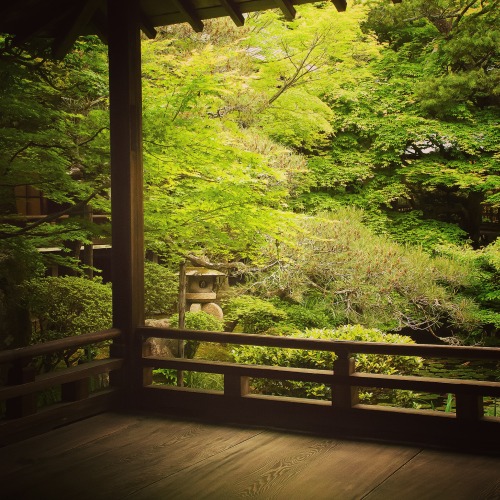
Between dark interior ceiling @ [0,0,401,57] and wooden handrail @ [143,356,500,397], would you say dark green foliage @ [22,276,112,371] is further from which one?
dark interior ceiling @ [0,0,401,57]

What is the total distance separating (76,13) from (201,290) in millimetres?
7663

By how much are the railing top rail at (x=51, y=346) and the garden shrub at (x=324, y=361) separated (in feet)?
9.73

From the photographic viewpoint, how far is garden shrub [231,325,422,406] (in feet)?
22.8

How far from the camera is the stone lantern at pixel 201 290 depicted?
36.9ft

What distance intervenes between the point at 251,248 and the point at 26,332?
3280 millimetres

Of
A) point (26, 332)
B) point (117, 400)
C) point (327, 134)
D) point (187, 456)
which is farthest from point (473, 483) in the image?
point (327, 134)

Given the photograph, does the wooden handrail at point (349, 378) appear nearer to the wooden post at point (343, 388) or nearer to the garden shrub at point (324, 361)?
the wooden post at point (343, 388)

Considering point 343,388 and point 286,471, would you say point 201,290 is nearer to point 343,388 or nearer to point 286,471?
point 343,388

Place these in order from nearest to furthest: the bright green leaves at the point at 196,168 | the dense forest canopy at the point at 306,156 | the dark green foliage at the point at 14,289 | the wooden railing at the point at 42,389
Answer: the wooden railing at the point at 42,389
the bright green leaves at the point at 196,168
the dense forest canopy at the point at 306,156
the dark green foliage at the point at 14,289

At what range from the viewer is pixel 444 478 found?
303 centimetres

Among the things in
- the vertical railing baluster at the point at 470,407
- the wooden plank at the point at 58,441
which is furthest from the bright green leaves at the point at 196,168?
the vertical railing baluster at the point at 470,407

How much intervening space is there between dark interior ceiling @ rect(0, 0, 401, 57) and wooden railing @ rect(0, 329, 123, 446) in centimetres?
182

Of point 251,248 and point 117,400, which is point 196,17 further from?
point 251,248

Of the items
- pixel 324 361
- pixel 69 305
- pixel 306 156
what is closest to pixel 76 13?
pixel 324 361
